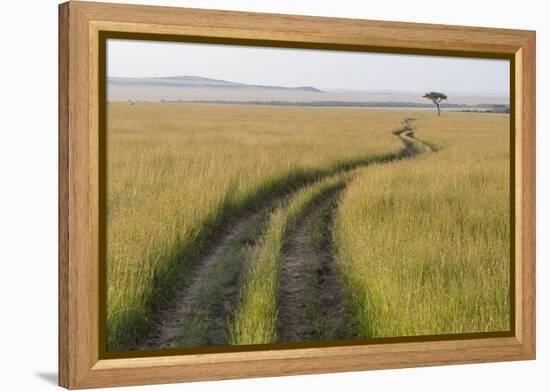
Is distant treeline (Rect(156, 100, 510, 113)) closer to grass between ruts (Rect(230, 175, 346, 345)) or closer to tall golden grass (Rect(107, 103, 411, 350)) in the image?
tall golden grass (Rect(107, 103, 411, 350))

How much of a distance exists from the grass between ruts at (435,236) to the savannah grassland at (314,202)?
0.04 ft

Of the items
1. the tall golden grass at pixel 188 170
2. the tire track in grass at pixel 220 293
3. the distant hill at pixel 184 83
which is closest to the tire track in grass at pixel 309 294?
the tire track in grass at pixel 220 293

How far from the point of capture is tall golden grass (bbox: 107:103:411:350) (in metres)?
8.98

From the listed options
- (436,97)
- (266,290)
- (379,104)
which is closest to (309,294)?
(266,290)

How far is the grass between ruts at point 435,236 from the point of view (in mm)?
9836

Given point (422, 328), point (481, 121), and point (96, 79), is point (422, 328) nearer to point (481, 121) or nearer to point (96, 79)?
point (481, 121)

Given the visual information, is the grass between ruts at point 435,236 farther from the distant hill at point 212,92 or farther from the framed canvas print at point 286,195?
the distant hill at point 212,92

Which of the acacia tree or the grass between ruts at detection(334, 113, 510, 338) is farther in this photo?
the acacia tree

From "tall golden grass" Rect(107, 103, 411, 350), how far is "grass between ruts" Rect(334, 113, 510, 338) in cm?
48

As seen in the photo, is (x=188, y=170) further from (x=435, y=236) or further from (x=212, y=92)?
(x=435, y=236)

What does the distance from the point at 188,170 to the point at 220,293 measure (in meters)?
1.00

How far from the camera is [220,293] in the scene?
9.26 meters

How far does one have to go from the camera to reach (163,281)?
9148mm

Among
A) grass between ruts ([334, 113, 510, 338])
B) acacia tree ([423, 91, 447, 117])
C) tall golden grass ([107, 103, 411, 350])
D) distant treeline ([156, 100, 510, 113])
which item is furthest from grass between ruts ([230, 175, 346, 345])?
acacia tree ([423, 91, 447, 117])
